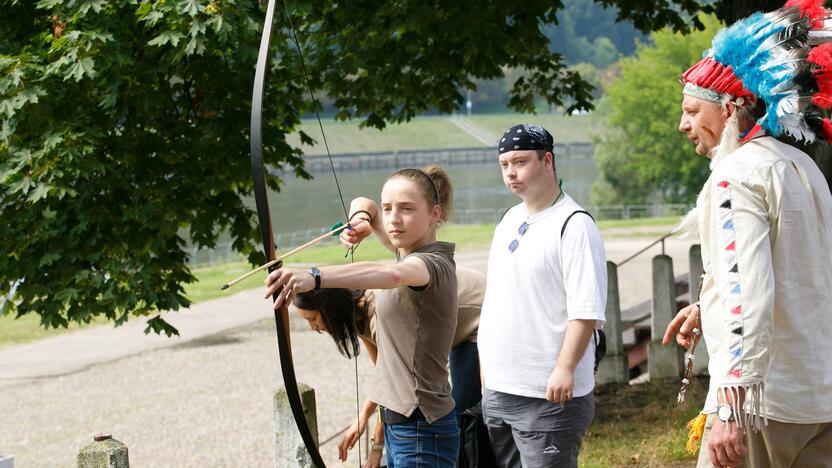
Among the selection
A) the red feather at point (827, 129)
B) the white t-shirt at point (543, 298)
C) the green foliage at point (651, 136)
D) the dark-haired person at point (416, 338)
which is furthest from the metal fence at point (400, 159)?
the red feather at point (827, 129)

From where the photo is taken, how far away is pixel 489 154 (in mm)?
158000

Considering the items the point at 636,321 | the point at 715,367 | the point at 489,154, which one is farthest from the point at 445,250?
the point at 489,154

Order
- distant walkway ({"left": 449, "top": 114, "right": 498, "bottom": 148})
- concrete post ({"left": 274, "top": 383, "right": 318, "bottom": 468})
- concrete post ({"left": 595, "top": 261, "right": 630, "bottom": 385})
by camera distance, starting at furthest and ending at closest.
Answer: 1. distant walkway ({"left": 449, "top": 114, "right": 498, "bottom": 148})
2. concrete post ({"left": 595, "top": 261, "right": 630, "bottom": 385})
3. concrete post ({"left": 274, "top": 383, "right": 318, "bottom": 468})

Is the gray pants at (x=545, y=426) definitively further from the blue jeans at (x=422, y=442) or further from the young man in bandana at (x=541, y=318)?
the blue jeans at (x=422, y=442)

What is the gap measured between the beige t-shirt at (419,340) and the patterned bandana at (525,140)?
492mm

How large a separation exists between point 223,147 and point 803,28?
5059 millimetres

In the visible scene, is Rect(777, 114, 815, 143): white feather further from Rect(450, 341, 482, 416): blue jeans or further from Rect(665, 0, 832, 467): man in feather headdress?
Rect(450, 341, 482, 416): blue jeans

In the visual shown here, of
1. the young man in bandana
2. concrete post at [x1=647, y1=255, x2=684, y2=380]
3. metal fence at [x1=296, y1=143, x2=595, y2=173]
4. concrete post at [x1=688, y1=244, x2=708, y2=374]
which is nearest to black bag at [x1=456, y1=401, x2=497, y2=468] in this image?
the young man in bandana

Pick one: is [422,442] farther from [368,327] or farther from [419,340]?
[368,327]

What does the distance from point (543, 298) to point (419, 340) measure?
445mm

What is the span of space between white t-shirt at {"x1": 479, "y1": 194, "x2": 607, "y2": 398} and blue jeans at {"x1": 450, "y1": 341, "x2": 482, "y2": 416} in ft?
2.36

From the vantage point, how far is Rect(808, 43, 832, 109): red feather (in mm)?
2646

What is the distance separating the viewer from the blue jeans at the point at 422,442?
10.0 ft

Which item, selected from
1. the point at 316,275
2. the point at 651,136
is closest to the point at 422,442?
the point at 316,275
